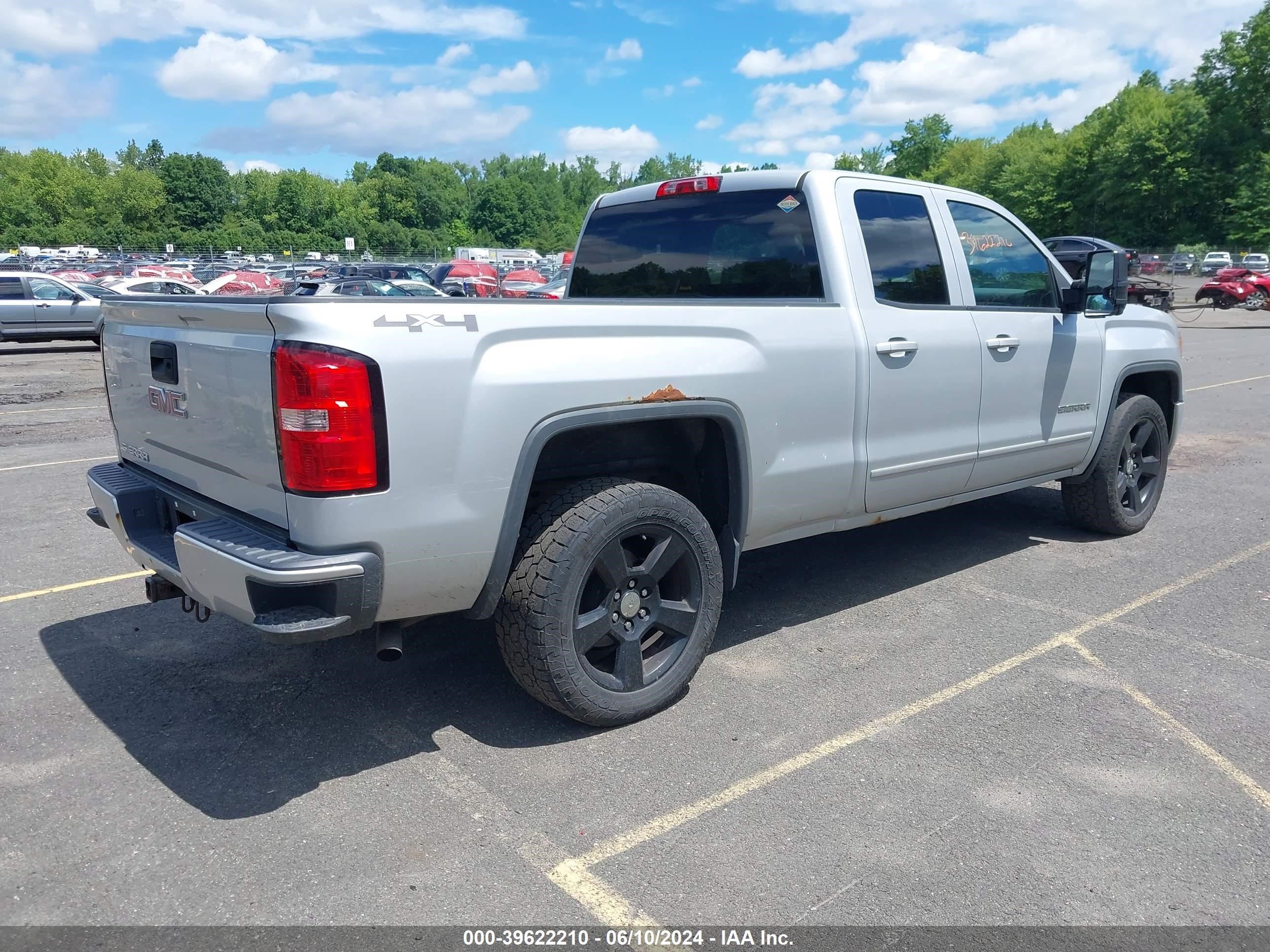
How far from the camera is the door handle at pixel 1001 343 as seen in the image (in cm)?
473

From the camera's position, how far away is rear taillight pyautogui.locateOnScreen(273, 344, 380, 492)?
107 inches

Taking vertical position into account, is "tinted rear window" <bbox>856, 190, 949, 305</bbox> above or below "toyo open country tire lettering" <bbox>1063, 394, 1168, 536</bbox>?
above

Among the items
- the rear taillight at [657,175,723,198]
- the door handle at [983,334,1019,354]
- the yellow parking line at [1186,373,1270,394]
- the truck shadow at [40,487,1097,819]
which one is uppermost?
the rear taillight at [657,175,723,198]

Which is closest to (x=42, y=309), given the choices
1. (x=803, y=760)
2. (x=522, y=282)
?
(x=803, y=760)

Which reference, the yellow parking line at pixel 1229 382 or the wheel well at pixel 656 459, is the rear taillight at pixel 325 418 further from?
the yellow parking line at pixel 1229 382

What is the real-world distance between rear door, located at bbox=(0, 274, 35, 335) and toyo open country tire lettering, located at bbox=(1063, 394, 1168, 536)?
66.3ft

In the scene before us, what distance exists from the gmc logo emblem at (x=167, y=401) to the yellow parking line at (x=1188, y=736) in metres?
3.72

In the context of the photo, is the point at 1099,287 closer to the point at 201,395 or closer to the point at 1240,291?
the point at 201,395

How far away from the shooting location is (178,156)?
115m

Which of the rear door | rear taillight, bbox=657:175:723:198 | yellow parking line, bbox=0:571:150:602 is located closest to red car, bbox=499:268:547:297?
the rear door

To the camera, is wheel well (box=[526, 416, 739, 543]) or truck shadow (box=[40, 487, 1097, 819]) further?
wheel well (box=[526, 416, 739, 543])

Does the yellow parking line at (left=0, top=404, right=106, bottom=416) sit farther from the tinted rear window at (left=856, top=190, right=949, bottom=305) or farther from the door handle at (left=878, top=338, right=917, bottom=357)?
the door handle at (left=878, top=338, right=917, bottom=357)

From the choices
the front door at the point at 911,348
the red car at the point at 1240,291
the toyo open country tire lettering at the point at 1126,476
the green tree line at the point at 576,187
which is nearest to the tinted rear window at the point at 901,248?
the front door at the point at 911,348

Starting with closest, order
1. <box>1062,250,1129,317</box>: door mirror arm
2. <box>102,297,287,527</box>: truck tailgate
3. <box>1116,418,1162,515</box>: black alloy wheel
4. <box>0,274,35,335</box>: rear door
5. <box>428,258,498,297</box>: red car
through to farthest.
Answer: <box>102,297,287,527</box>: truck tailgate
<box>1062,250,1129,317</box>: door mirror arm
<box>1116,418,1162,515</box>: black alloy wheel
<box>0,274,35,335</box>: rear door
<box>428,258,498,297</box>: red car
